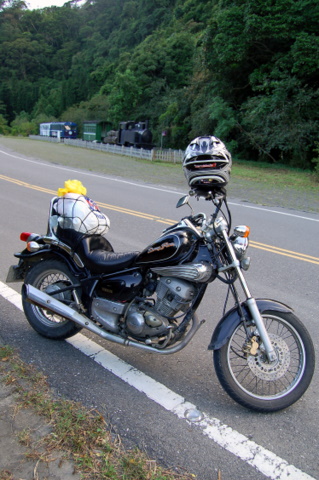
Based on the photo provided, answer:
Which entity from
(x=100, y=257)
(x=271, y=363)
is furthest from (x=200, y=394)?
(x=100, y=257)

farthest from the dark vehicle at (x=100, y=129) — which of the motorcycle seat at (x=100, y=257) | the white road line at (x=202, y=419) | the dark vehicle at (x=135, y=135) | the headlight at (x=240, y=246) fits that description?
the headlight at (x=240, y=246)

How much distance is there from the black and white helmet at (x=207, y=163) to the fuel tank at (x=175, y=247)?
39 centimetres

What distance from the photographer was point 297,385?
9.45ft

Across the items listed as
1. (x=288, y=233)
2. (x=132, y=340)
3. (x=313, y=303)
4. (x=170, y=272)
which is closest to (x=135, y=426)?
(x=132, y=340)

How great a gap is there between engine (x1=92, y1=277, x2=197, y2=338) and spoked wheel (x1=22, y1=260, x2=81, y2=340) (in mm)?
505

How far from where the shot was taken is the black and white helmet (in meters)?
2.84

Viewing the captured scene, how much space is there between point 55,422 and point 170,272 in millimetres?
1262

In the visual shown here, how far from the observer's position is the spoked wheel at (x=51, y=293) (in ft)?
12.2

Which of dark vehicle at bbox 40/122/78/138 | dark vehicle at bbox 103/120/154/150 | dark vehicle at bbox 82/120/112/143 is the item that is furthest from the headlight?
dark vehicle at bbox 40/122/78/138

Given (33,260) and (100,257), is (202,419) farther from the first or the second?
(33,260)

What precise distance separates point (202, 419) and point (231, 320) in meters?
0.70

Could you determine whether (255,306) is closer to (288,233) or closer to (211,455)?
(211,455)

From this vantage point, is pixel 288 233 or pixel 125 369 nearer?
pixel 125 369

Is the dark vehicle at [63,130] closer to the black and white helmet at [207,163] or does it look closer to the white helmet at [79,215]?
the white helmet at [79,215]
